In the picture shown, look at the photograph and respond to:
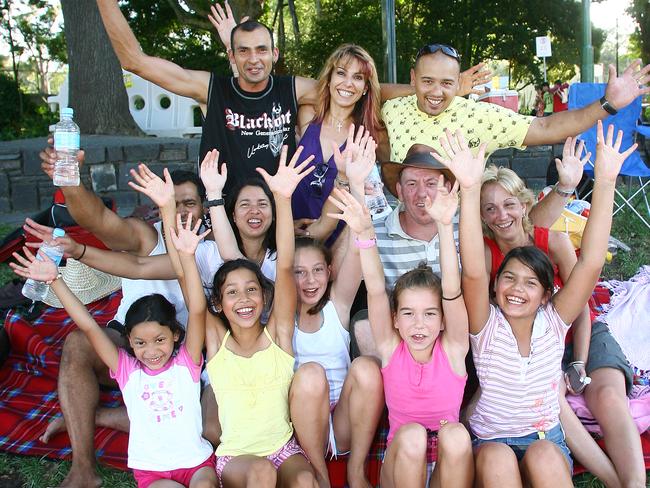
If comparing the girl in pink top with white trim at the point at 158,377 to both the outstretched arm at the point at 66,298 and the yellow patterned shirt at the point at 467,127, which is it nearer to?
the outstretched arm at the point at 66,298

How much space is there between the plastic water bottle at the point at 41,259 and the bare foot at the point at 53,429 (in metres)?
0.70

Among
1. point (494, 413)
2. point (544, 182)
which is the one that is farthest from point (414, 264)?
point (544, 182)

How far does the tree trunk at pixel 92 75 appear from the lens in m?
8.81

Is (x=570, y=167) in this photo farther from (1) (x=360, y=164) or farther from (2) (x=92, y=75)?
(2) (x=92, y=75)

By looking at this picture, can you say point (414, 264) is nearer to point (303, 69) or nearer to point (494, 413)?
point (494, 413)

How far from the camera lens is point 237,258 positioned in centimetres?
305

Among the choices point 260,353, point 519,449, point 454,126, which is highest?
point 454,126

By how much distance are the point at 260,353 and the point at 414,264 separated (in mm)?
907

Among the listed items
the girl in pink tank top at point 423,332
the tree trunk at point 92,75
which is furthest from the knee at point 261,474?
the tree trunk at point 92,75

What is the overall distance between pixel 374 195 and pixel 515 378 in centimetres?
146

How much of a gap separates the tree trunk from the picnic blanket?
16.6ft

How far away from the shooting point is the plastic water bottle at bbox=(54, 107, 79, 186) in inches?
115

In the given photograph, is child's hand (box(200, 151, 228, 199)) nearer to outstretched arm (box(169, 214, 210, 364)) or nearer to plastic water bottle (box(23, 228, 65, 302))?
outstretched arm (box(169, 214, 210, 364))

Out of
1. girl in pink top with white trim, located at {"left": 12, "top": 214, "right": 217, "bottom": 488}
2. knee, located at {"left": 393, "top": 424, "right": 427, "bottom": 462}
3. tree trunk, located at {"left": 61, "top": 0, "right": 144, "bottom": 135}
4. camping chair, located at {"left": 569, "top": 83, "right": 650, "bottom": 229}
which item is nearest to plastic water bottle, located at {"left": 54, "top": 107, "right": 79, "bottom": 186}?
girl in pink top with white trim, located at {"left": 12, "top": 214, "right": 217, "bottom": 488}
